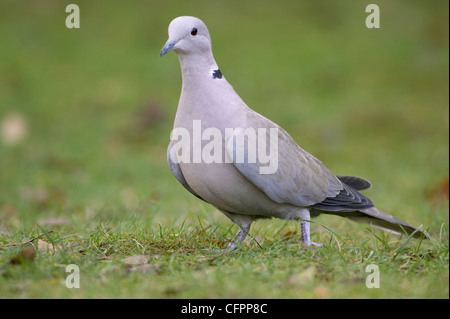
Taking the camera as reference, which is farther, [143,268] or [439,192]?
[439,192]

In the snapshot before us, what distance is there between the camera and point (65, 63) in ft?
37.5

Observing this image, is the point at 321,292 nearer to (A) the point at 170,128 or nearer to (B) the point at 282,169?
(B) the point at 282,169

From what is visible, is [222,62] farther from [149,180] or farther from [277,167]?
[277,167]

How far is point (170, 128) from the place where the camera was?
384 inches

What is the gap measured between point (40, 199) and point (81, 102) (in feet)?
12.7

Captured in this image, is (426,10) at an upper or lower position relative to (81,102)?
upper

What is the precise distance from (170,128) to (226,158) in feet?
19.5

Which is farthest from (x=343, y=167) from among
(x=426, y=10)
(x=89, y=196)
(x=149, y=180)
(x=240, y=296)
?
(x=426, y=10)

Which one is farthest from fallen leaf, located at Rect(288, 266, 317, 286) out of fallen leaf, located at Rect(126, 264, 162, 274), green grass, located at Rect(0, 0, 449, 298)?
fallen leaf, located at Rect(126, 264, 162, 274)

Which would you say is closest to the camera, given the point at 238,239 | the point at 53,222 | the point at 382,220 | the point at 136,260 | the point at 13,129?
the point at 136,260

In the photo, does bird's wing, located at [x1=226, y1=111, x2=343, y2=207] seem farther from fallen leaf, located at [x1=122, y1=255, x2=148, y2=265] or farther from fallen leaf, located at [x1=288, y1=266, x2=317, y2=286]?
fallen leaf, located at [x1=122, y1=255, x2=148, y2=265]

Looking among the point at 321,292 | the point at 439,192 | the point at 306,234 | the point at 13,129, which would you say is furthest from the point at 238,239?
the point at 13,129

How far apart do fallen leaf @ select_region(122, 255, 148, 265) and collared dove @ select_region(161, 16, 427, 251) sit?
0.55 metres

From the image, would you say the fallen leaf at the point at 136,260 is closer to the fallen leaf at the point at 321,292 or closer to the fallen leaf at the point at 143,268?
the fallen leaf at the point at 143,268
